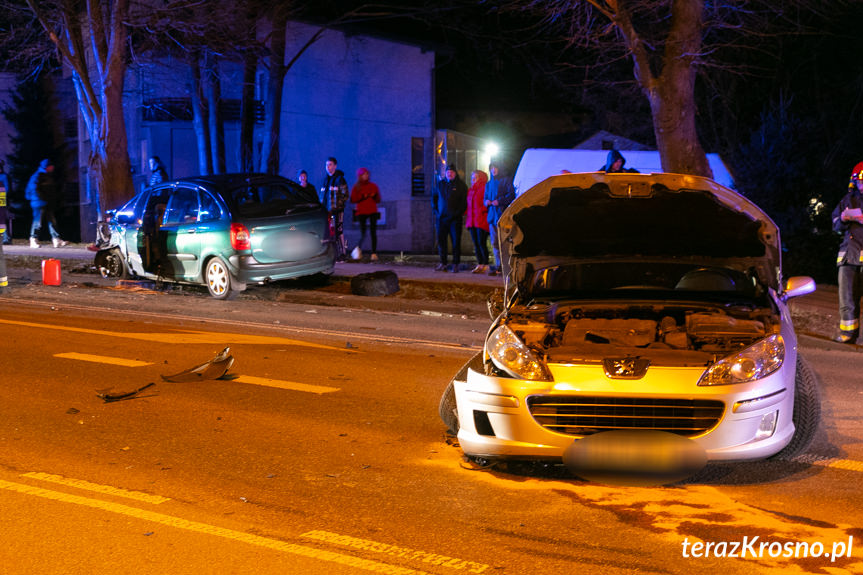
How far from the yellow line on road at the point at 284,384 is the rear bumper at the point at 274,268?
5.65 meters

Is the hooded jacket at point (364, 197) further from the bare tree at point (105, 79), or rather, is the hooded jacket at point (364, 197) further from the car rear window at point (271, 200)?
the bare tree at point (105, 79)

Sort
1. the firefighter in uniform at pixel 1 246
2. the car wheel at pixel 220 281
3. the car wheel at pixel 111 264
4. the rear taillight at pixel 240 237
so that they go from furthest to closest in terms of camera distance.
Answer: the car wheel at pixel 111 264, the firefighter in uniform at pixel 1 246, the car wheel at pixel 220 281, the rear taillight at pixel 240 237

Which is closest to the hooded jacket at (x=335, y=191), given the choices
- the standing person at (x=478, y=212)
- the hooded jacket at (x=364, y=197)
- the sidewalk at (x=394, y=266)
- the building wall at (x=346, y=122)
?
the hooded jacket at (x=364, y=197)

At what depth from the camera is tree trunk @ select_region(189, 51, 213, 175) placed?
2886cm

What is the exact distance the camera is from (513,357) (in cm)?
561

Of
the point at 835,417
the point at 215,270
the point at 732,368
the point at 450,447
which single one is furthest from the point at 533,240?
the point at 215,270

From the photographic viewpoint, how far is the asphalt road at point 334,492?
4.64m

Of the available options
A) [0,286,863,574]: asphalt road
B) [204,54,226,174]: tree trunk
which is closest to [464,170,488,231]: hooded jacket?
[0,286,863,574]: asphalt road

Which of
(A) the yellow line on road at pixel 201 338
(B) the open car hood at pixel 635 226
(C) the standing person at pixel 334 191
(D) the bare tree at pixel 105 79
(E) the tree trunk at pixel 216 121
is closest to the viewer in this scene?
(B) the open car hood at pixel 635 226

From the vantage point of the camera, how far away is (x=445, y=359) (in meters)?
9.81

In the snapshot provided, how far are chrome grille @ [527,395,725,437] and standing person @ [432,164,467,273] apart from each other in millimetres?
11864

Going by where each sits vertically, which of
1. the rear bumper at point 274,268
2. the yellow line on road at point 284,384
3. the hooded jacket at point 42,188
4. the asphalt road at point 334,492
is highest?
the hooded jacket at point 42,188

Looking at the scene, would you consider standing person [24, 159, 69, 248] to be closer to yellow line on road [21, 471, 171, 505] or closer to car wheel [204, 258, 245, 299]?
car wheel [204, 258, 245, 299]

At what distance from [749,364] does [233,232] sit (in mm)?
10008
